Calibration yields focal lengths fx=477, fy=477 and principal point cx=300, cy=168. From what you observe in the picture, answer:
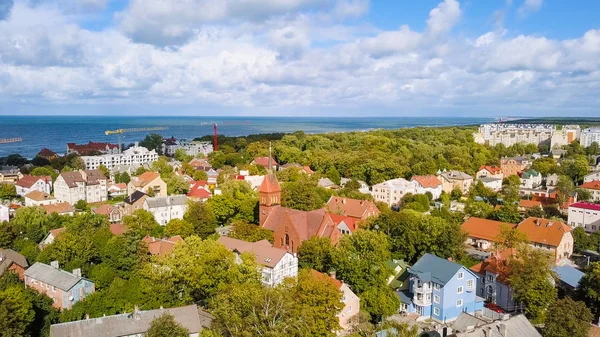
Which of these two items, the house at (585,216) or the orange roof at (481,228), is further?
the house at (585,216)

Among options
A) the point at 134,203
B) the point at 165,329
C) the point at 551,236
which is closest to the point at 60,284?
the point at 165,329

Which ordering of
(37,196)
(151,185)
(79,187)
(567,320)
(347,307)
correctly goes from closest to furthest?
(567,320)
(347,307)
(37,196)
(151,185)
(79,187)

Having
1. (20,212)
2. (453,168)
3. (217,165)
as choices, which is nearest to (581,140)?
(453,168)

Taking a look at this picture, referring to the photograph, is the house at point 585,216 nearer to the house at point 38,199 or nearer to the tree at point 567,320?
the tree at point 567,320

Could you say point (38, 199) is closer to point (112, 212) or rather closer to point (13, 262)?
point (112, 212)

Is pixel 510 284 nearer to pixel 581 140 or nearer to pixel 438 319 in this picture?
pixel 438 319

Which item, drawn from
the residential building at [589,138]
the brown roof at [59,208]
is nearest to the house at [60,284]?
the brown roof at [59,208]
